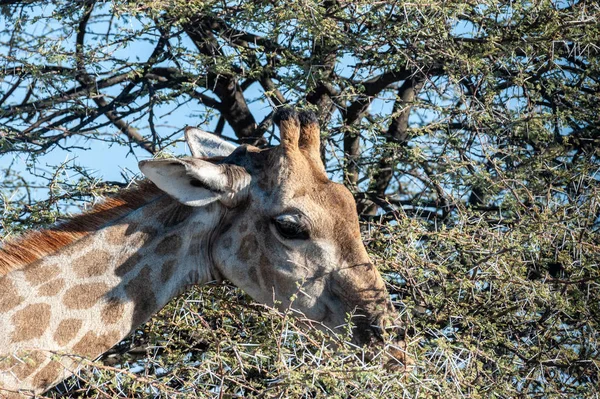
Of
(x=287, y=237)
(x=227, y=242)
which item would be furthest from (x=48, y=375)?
(x=287, y=237)

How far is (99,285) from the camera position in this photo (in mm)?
4723

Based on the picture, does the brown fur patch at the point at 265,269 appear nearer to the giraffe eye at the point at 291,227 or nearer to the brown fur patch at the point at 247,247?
the brown fur patch at the point at 247,247

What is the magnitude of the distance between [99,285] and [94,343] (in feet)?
1.01

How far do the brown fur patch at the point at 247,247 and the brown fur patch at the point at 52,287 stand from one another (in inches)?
38.5

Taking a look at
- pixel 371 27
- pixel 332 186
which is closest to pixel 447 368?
pixel 332 186

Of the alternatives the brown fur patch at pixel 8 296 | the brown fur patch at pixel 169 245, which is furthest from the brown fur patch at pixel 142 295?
the brown fur patch at pixel 8 296

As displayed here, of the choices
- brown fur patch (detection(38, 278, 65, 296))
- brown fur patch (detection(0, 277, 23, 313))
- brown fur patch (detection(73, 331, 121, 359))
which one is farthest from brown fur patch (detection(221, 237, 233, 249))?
brown fur patch (detection(0, 277, 23, 313))

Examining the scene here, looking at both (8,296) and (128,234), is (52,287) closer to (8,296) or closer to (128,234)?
(8,296)

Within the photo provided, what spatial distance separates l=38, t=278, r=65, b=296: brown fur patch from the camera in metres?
4.64

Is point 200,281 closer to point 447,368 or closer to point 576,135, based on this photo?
point 447,368

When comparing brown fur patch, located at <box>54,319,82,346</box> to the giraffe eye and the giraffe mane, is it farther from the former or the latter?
the giraffe eye

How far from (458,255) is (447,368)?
167 cm

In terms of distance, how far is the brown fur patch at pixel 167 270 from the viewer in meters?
4.84

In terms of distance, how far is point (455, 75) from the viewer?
23.1ft
